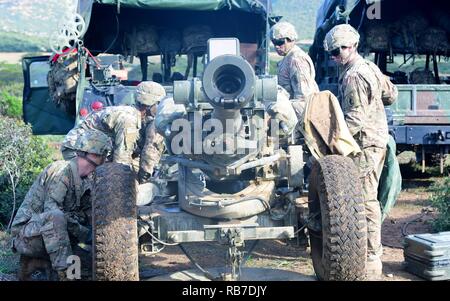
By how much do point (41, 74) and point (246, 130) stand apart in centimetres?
652

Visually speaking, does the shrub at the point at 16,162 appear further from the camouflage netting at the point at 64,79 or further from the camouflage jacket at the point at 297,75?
the camouflage jacket at the point at 297,75

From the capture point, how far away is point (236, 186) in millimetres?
5570

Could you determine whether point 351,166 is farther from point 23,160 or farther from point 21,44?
point 21,44

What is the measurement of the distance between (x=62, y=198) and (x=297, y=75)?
272 cm

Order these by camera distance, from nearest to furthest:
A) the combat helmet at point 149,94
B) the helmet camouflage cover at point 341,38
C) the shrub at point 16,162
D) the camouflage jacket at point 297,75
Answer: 1. the helmet camouflage cover at point 341,38
2. the combat helmet at point 149,94
3. the camouflage jacket at point 297,75
4. the shrub at point 16,162

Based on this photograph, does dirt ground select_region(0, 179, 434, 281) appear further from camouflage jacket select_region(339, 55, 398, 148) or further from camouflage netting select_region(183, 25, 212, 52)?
camouflage netting select_region(183, 25, 212, 52)

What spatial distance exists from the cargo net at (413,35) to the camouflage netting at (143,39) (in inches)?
109

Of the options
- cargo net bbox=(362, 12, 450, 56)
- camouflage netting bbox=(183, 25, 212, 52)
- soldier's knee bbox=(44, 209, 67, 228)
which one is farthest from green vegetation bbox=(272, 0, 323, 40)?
soldier's knee bbox=(44, 209, 67, 228)

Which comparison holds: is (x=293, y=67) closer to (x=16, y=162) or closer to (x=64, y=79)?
(x=16, y=162)

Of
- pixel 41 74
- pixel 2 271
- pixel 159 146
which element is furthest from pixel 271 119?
pixel 41 74

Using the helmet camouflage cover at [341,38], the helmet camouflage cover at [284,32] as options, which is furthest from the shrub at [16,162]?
the helmet camouflage cover at [341,38]

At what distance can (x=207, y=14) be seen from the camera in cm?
1038

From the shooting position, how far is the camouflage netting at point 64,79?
31.9 ft

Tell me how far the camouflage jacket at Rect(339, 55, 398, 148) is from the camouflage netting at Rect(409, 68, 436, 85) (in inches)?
187
